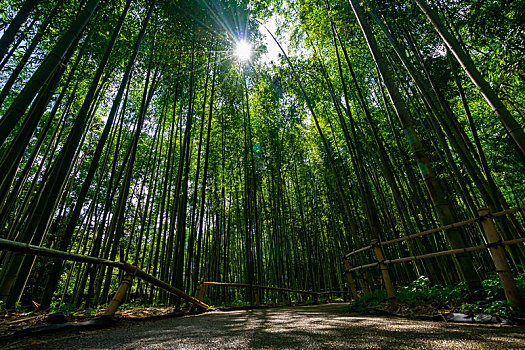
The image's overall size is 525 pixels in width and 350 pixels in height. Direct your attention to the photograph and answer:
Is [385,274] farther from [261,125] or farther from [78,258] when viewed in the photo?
[261,125]

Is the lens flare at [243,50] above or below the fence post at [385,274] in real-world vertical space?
above

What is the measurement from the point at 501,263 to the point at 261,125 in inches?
251

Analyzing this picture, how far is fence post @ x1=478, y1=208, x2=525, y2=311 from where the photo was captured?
153 centimetres

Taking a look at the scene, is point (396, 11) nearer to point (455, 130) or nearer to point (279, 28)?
point (455, 130)

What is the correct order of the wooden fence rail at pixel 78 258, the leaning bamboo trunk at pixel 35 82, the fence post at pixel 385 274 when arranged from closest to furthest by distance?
1. the wooden fence rail at pixel 78 258
2. the leaning bamboo trunk at pixel 35 82
3. the fence post at pixel 385 274

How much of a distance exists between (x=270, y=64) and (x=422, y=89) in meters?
4.11

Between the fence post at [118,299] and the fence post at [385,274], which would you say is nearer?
the fence post at [118,299]

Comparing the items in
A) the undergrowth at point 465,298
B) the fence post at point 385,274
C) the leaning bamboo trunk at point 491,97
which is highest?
the leaning bamboo trunk at point 491,97

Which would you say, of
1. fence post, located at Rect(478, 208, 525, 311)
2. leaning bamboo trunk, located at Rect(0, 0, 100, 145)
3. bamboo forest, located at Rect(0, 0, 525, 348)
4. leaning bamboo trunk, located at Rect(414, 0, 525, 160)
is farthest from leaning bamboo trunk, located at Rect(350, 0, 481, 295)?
leaning bamboo trunk, located at Rect(0, 0, 100, 145)

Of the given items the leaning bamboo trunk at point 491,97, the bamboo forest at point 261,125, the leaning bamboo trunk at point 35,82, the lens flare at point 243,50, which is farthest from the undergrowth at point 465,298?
the lens flare at point 243,50

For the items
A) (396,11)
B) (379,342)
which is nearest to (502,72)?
(396,11)

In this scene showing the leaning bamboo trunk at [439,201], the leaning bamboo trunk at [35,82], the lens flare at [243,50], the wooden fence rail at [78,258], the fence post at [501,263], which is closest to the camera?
the wooden fence rail at [78,258]

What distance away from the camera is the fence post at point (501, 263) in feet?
5.03

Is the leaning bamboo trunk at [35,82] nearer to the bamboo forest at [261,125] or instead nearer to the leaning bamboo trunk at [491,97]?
the bamboo forest at [261,125]
